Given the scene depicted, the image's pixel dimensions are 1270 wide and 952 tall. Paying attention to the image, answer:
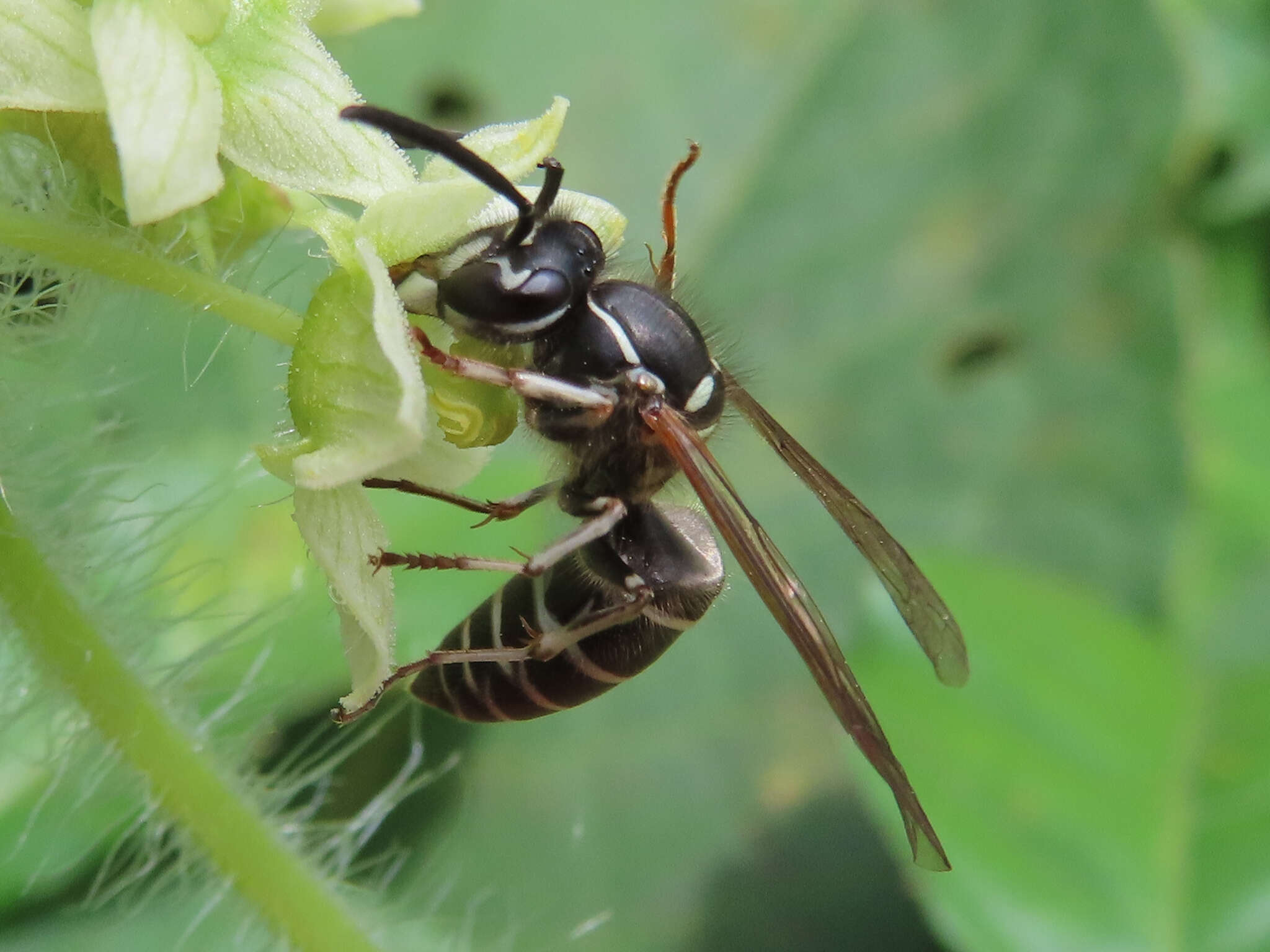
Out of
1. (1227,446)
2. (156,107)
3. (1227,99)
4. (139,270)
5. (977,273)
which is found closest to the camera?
(156,107)

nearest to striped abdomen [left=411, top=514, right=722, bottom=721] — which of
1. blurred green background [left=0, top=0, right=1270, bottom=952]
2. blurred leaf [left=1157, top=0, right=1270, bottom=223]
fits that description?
blurred green background [left=0, top=0, right=1270, bottom=952]

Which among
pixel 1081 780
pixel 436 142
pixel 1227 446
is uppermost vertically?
pixel 436 142

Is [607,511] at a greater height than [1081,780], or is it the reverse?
[607,511]

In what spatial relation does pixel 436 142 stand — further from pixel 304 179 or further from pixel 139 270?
pixel 139 270

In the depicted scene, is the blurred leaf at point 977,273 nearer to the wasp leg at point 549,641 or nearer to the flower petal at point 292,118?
the wasp leg at point 549,641

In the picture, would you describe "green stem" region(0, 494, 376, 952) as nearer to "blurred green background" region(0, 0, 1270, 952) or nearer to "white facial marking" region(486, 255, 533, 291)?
Result: "blurred green background" region(0, 0, 1270, 952)

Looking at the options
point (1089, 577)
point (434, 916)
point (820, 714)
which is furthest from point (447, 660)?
point (1089, 577)

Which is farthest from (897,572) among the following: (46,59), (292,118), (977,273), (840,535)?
(977,273)

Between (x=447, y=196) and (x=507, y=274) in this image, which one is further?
(x=507, y=274)
